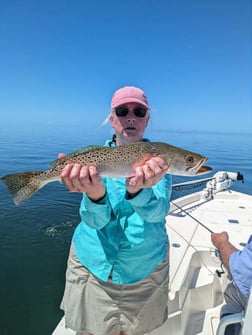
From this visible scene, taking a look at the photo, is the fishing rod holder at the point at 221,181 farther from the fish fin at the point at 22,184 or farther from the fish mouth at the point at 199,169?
the fish fin at the point at 22,184

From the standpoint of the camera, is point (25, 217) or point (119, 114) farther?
point (25, 217)

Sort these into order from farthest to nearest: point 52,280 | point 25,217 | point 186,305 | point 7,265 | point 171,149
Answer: point 25,217 → point 7,265 → point 52,280 → point 186,305 → point 171,149

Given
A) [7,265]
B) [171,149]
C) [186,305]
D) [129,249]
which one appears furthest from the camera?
[7,265]

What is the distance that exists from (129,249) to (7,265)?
517 cm

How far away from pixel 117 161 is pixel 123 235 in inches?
25.9

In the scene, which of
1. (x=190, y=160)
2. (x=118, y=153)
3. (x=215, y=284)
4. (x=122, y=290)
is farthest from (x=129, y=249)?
(x=215, y=284)

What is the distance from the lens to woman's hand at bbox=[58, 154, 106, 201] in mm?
2178

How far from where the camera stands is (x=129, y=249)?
2264 millimetres

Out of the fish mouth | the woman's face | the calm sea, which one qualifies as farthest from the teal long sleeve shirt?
the calm sea

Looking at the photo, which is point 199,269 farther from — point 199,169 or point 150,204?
point 150,204

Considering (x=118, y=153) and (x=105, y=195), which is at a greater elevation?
(x=118, y=153)

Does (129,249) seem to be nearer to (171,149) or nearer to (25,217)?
(171,149)

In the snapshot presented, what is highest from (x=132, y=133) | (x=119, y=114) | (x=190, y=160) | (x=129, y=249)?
(x=119, y=114)

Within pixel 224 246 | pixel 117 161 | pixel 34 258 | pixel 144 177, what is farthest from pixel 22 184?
pixel 34 258
